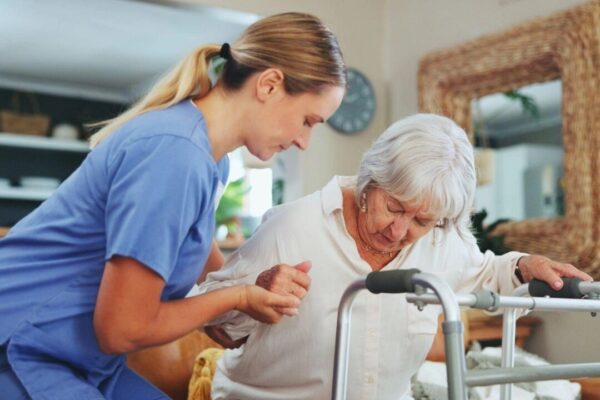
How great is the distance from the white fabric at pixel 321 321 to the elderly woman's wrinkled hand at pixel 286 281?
0.22m

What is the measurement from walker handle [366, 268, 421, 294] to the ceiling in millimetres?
2860

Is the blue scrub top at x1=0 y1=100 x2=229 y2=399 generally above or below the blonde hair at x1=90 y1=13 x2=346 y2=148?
below

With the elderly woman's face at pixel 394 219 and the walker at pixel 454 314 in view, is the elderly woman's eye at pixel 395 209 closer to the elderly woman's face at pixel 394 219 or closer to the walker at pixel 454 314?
the elderly woman's face at pixel 394 219

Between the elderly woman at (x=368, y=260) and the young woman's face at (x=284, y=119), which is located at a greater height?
the young woman's face at (x=284, y=119)

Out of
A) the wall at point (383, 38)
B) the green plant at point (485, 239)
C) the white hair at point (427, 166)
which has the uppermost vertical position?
the wall at point (383, 38)

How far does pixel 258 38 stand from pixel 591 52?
208 centimetres

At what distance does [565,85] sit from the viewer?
316cm

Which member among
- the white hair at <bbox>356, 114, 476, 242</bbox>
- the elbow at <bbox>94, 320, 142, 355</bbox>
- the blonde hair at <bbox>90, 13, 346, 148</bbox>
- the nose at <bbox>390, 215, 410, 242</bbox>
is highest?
the blonde hair at <bbox>90, 13, 346, 148</bbox>

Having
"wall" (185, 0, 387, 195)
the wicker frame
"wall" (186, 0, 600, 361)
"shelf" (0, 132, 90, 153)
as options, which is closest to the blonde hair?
the wicker frame

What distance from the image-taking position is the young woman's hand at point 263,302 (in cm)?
130

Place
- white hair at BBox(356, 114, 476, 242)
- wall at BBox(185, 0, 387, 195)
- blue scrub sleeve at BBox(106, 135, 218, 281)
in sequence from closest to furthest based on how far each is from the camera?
1. blue scrub sleeve at BBox(106, 135, 218, 281)
2. white hair at BBox(356, 114, 476, 242)
3. wall at BBox(185, 0, 387, 195)

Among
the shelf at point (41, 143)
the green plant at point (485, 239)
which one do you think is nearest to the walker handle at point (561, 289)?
the green plant at point (485, 239)

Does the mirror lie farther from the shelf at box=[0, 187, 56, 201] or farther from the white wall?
the shelf at box=[0, 187, 56, 201]

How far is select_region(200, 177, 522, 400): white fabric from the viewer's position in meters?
1.64
